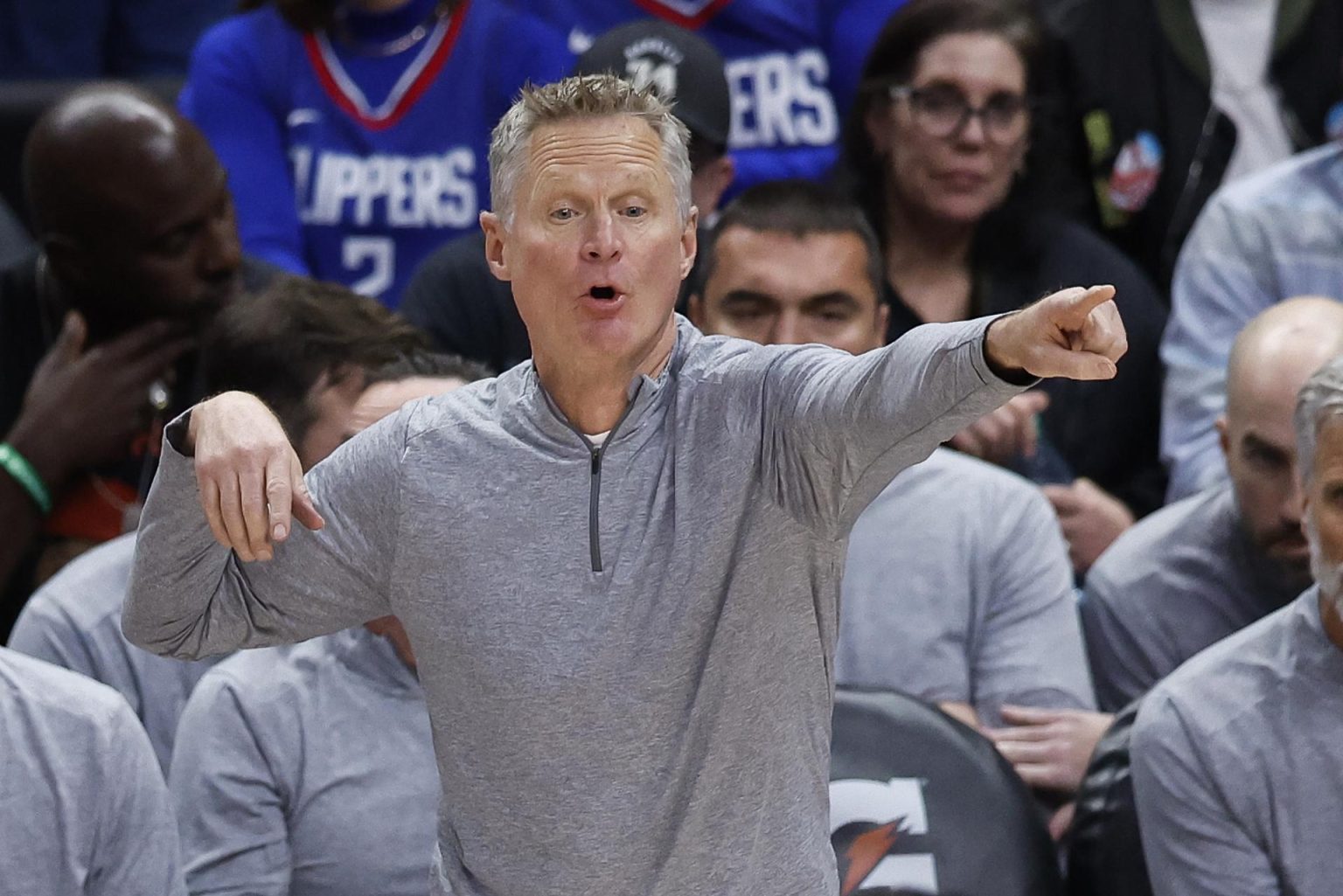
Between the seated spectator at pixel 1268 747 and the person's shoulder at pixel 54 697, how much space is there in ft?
3.63

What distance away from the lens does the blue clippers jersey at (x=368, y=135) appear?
353 centimetres

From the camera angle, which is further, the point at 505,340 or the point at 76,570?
the point at 505,340

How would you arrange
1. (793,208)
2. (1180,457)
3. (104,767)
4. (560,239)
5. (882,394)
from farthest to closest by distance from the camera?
(1180,457) → (793,208) → (104,767) → (560,239) → (882,394)

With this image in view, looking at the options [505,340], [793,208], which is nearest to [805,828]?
[793,208]

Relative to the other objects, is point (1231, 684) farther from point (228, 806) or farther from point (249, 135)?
point (249, 135)

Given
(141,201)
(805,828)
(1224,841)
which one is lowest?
(1224,841)

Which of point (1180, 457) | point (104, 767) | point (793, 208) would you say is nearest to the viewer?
point (104, 767)

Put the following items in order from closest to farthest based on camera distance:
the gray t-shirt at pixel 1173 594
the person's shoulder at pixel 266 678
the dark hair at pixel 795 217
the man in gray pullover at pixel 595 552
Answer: the man in gray pullover at pixel 595 552, the person's shoulder at pixel 266 678, the gray t-shirt at pixel 1173 594, the dark hair at pixel 795 217

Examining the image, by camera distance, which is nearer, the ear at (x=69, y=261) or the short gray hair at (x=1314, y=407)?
the short gray hair at (x=1314, y=407)

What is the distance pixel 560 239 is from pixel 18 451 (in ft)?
5.75

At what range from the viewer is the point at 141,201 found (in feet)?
10.1

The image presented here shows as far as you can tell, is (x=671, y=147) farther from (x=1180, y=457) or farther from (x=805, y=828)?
(x=1180, y=457)

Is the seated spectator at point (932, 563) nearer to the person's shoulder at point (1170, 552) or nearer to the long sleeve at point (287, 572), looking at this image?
the person's shoulder at point (1170, 552)

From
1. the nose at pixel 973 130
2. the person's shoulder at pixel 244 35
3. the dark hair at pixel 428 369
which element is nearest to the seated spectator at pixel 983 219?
the nose at pixel 973 130
